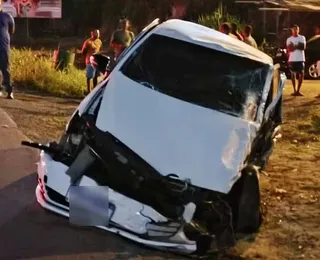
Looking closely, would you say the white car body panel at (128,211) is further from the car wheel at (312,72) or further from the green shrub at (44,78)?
the car wheel at (312,72)

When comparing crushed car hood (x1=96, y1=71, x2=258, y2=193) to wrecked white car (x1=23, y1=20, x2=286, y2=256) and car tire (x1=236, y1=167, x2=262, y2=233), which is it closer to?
wrecked white car (x1=23, y1=20, x2=286, y2=256)

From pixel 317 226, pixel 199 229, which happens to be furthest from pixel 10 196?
pixel 317 226

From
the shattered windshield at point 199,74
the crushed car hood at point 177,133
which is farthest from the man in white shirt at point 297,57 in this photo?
the crushed car hood at point 177,133

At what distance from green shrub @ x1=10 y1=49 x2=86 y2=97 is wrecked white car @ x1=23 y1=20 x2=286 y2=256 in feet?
31.3

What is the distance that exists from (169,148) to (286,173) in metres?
3.22

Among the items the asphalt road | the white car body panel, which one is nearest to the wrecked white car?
the white car body panel

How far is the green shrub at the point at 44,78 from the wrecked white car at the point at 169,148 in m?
9.56

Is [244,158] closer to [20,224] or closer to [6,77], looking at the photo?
[20,224]

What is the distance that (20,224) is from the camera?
6.93 m

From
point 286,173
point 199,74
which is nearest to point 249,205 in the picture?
point 199,74

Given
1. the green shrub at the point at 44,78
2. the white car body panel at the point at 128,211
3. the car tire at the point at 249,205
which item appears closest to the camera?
the white car body panel at the point at 128,211

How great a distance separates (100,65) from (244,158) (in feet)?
7.03

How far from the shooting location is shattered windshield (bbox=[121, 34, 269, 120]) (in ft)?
22.8

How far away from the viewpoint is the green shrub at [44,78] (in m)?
16.9
